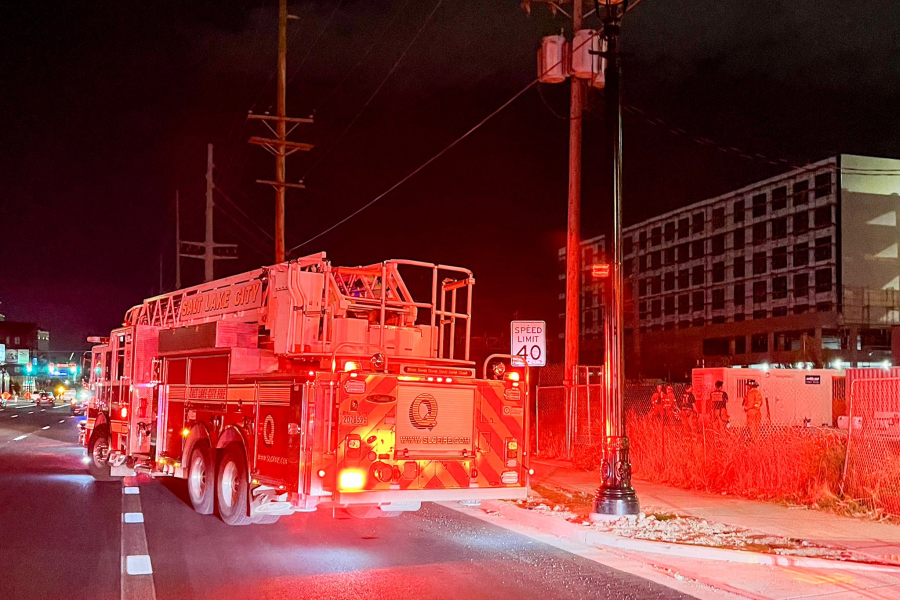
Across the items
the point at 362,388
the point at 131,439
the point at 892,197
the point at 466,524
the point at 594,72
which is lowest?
the point at 466,524

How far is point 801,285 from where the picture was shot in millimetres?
81062

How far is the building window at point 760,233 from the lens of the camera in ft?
283

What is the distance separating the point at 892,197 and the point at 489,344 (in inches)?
1751

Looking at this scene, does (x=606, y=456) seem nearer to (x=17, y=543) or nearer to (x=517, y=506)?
(x=517, y=506)

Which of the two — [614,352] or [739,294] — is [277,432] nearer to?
[614,352]

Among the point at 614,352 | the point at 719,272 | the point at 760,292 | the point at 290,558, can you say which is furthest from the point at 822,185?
the point at 290,558

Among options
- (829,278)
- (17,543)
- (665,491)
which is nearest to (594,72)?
(665,491)

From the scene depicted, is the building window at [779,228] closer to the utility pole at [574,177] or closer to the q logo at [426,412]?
the utility pole at [574,177]

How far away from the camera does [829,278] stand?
3054 inches

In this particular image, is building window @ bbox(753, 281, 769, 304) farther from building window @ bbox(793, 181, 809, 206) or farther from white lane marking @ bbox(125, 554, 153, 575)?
white lane marking @ bbox(125, 554, 153, 575)

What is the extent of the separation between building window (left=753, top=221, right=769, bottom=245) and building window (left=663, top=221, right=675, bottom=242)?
11.6 metres

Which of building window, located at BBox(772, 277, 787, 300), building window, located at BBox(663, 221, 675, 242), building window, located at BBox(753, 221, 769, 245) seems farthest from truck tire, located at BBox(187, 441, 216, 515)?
building window, located at BBox(663, 221, 675, 242)

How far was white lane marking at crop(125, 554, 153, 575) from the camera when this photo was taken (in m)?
8.30

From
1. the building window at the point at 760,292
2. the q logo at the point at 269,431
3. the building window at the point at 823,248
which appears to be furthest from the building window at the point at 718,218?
the q logo at the point at 269,431
